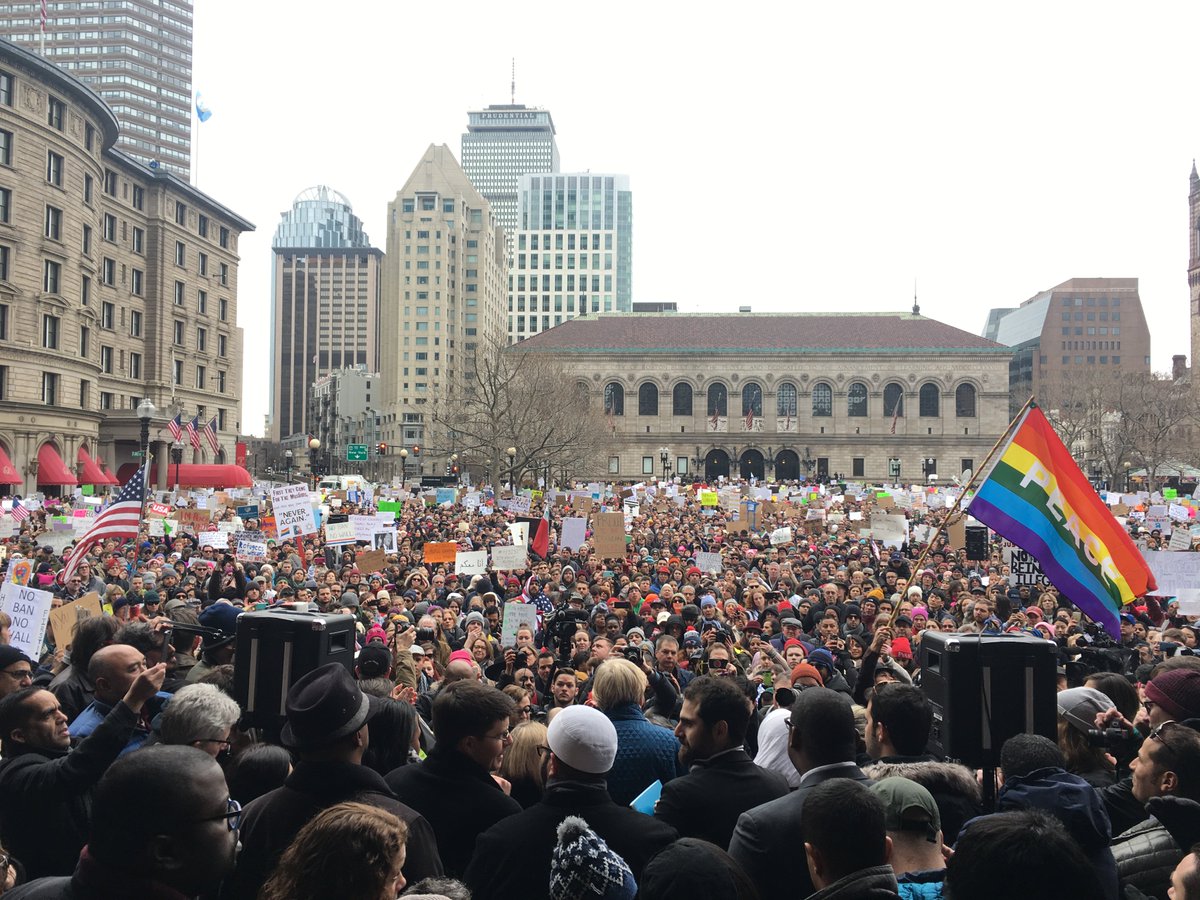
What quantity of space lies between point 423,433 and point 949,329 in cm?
6843

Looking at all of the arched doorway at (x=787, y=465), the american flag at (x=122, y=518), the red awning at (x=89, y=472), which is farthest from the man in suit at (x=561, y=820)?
the arched doorway at (x=787, y=465)

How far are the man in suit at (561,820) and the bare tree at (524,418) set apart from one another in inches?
1722

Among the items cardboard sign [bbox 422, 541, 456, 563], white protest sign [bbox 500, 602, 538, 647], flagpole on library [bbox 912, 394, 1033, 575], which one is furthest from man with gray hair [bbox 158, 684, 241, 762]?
cardboard sign [bbox 422, 541, 456, 563]

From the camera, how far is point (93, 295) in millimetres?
54344

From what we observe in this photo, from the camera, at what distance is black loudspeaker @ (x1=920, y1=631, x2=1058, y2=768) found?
16.6 feet

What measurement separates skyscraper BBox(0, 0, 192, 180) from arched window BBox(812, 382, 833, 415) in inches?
3620

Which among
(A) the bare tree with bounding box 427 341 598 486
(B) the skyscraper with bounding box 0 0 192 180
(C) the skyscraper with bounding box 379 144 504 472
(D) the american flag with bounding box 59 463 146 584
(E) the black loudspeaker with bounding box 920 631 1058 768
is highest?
(B) the skyscraper with bounding box 0 0 192 180

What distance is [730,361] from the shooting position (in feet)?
316

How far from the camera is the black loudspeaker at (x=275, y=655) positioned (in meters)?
5.05

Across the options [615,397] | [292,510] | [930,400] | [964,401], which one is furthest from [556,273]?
[292,510]

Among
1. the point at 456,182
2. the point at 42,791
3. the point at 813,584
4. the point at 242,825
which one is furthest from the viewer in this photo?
the point at 456,182

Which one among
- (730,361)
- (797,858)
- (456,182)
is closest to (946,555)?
(797,858)

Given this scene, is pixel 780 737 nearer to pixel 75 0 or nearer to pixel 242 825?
pixel 242 825

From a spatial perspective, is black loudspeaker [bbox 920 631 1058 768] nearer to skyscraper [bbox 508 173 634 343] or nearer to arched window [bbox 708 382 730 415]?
arched window [bbox 708 382 730 415]
